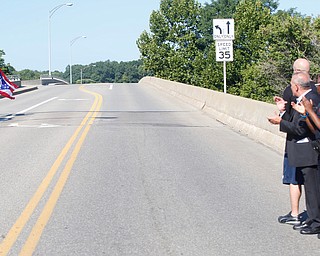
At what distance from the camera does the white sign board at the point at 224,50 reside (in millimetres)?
20438

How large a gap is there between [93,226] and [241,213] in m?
1.76

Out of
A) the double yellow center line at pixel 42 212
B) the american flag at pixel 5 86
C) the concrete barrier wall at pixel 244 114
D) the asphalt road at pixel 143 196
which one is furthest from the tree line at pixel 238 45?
the double yellow center line at pixel 42 212

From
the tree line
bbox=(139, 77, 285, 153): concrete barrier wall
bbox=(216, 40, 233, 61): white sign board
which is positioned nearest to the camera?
bbox=(139, 77, 285, 153): concrete barrier wall

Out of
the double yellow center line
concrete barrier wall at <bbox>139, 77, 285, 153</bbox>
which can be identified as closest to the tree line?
concrete barrier wall at <bbox>139, 77, 285, 153</bbox>

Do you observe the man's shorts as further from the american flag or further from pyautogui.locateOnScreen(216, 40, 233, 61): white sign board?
the american flag

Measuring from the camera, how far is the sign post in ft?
67.2

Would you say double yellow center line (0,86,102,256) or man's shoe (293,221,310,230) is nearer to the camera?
double yellow center line (0,86,102,256)

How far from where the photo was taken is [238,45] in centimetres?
6106

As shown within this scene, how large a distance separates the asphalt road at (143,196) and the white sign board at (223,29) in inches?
253

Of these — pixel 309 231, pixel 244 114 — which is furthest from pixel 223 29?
pixel 309 231

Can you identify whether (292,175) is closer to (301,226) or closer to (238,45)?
(301,226)

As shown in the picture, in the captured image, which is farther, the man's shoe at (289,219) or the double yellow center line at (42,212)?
the man's shoe at (289,219)

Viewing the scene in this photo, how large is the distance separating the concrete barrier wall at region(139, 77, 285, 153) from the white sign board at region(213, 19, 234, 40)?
202 cm

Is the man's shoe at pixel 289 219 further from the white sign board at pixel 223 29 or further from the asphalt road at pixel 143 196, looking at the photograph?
the white sign board at pixel 223 29
